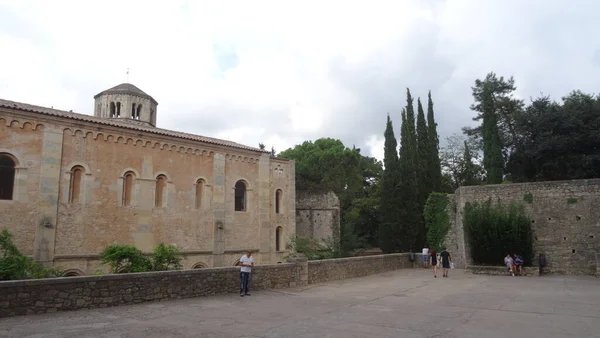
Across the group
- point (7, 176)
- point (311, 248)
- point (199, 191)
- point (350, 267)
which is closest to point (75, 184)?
point (7, 176)

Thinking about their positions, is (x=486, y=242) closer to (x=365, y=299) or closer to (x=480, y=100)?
(x=365, y=299)

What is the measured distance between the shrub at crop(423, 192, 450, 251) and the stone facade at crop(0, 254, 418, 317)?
509 inches

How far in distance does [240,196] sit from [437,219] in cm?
1333

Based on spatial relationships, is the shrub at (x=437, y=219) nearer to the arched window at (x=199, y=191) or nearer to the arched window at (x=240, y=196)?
the arched window at (x=240, y=196)

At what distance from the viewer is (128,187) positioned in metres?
21.4

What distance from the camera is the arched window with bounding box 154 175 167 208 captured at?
73.2 feet

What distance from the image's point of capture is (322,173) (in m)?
41.4

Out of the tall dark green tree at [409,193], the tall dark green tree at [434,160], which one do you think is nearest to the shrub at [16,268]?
the tall dark green tree at [409,193]

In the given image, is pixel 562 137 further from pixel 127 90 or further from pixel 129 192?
pixel 127 90

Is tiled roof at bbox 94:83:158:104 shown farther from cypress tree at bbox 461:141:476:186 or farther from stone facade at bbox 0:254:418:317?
cypress tree at bbox 461:141:476:186

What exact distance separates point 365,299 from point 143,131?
51.5 feet

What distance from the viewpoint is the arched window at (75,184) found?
762 inches

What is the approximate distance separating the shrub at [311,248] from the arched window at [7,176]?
1487 cm

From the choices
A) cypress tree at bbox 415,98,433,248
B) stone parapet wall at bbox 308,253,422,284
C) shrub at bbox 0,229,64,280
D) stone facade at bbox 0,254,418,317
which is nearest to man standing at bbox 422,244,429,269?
stone parapet wall at bbox 308,253,422,284
